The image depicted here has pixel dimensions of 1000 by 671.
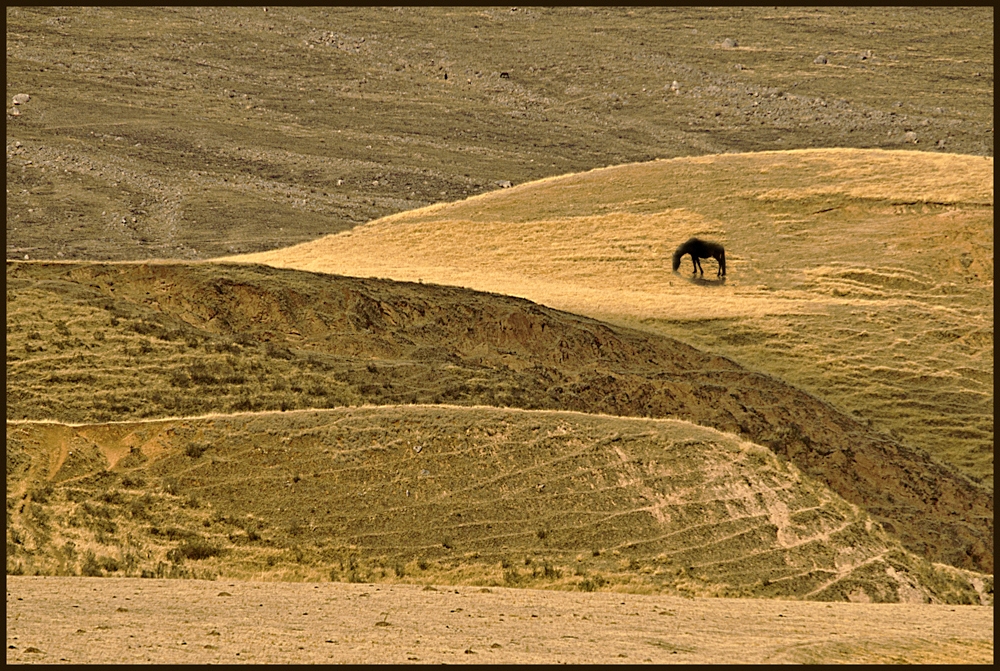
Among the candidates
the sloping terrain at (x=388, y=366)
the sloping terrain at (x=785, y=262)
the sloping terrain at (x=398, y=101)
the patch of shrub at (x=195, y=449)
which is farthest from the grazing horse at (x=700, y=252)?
the sloping terrain at (x=398, y=101)

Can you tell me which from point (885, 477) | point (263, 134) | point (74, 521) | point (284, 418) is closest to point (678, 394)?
point (885, 477)

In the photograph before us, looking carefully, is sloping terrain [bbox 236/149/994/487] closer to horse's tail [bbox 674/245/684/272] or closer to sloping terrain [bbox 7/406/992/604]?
horse's tail [bbox 674/245/684/272]

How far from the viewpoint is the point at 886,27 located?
84875 millimetres

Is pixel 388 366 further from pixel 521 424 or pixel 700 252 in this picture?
pixel 700 252

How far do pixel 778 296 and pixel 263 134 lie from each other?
40.9 metres

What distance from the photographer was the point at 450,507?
20188 mm

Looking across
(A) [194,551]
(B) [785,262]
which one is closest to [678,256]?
(B) [785,262]

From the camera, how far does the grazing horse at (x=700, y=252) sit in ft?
121

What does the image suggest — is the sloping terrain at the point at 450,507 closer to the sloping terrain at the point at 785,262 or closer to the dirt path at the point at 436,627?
the dirt path at the point at 436,627

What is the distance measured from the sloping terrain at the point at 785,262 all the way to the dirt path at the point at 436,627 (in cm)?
1374

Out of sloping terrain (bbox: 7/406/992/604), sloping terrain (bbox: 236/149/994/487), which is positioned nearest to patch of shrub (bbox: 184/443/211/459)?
sloping terrain (bbox: 7/406/992/604)

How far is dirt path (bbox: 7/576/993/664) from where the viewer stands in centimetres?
1330

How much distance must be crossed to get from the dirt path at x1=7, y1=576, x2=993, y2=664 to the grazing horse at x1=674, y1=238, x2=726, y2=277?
20.1m

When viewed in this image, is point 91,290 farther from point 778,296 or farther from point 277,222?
point 277,222
